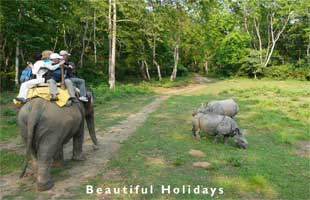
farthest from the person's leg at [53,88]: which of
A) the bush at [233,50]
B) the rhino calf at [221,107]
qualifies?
the bush at [233,50]

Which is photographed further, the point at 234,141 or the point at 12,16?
the point at 12,16

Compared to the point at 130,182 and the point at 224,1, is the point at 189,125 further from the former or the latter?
the point at 224,1

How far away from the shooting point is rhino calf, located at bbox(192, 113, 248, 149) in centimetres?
875

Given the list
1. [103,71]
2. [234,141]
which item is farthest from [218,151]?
[103,71]

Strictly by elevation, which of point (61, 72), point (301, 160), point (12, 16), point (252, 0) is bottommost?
point (301, 160)

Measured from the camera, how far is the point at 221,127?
8.76 meters

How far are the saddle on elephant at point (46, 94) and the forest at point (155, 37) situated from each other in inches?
602

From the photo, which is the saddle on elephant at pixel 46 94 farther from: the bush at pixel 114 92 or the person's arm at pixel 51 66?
the bush at pixel 114 92

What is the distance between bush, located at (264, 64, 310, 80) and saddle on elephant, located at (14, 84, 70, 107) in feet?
122

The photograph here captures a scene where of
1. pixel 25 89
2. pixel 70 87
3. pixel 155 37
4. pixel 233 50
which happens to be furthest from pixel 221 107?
pixel 233 50

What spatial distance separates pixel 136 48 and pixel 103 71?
428cm

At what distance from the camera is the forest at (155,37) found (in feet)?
77.4

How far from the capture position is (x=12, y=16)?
2061cm

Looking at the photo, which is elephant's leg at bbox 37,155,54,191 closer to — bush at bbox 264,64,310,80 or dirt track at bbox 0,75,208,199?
dirt track at bbox 0,75,208,199
